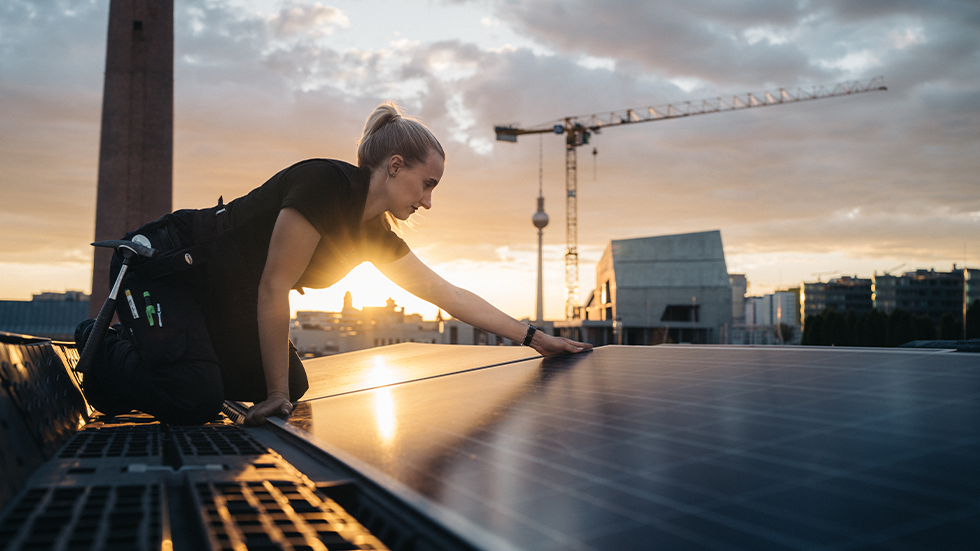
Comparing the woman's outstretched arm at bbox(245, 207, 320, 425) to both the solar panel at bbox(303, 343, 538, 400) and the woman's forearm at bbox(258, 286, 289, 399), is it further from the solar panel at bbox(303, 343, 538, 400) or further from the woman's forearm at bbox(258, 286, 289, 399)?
the solar panel at bbox(303, 343, 538, 400)

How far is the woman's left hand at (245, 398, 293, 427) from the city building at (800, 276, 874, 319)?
472 feet

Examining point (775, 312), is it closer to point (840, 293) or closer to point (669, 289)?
point (840, 293)

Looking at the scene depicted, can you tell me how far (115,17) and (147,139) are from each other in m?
6.82

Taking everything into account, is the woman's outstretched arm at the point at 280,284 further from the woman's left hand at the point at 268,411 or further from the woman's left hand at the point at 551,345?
the woman's left hand at the point at 551,345

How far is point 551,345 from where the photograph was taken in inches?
144

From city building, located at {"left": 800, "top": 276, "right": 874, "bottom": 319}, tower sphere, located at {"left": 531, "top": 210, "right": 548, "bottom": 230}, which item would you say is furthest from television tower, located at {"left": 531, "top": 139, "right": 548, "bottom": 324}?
city building, located at {"left": 800, "top": 276, "right": 874, "bottom": 319}

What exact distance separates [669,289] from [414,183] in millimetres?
A: 61343

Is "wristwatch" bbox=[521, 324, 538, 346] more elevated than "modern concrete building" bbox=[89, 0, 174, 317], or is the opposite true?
"modern concrete building" bbox=[89, 0, 174, 317]

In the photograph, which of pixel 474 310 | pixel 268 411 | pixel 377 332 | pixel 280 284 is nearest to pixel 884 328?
pixel 474 310

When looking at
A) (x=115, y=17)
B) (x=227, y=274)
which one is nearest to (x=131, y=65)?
(x=115, y=17)

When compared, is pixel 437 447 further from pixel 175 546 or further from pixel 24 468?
pixel 24 468

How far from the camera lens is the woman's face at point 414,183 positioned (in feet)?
8.63

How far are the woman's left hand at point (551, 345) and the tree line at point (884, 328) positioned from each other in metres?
41.4

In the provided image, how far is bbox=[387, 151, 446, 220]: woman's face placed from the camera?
2.63 m
